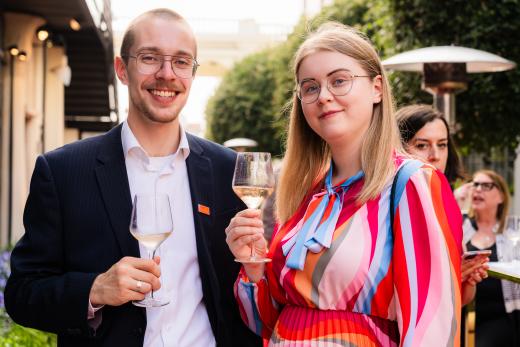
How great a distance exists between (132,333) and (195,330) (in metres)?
0.26

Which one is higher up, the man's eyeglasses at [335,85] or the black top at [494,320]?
the man's eyeglasses at [335,85]

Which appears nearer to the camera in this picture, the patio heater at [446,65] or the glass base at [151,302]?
the glass base at [151,302]

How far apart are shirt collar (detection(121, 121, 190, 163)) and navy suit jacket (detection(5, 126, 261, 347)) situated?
0.03m

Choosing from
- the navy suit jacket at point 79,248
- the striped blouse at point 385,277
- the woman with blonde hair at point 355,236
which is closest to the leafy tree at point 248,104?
the navy suit jacket at point 79,248

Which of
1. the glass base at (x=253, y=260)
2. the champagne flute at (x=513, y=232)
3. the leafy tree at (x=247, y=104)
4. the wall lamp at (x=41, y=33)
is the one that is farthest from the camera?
the leafy tree at (x=247, y=104)

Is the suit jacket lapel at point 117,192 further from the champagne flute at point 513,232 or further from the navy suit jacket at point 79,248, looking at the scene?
the champagne flute at point 513,232

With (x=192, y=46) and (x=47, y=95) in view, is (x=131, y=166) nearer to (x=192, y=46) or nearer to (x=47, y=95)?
(x=192, y=46)

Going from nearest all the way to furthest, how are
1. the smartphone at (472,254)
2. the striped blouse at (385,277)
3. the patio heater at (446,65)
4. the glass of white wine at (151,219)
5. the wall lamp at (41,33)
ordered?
the striped blouse at (385,277), the glass of white wine at (151,219), the smartphone at (472,254), the patio heater at (446,65), the wall lamp at (41,33)

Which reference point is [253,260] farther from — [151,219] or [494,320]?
[494,320]

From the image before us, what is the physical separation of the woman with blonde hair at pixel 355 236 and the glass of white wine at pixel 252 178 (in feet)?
0.33

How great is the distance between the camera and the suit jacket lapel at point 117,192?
290 centimetres

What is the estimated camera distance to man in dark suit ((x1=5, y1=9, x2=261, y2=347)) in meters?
2.84

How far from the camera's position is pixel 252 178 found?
2.79 metres

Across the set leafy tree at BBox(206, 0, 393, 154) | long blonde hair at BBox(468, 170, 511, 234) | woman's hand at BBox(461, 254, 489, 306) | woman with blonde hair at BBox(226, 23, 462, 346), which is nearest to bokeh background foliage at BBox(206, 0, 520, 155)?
long blonde hair at BBox(468, 170, 511, 234)
